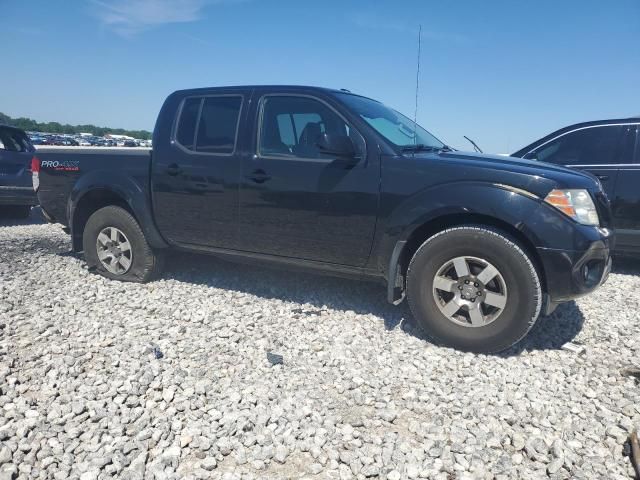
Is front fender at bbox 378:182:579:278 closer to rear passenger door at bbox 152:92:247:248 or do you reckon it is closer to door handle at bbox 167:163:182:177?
rear passenger door at bbox 152:92:247:248

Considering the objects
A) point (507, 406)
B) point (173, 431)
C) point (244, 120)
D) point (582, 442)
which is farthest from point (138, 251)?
point (582, 442)

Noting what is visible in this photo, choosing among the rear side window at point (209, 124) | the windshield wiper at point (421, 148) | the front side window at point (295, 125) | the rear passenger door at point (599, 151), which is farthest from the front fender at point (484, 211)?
the rear passenger door at point (599, 151)

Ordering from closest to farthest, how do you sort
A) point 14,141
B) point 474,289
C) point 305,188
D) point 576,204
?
1. point 576,204
2. point 474,289
3. point 305,188
4. point 14,141

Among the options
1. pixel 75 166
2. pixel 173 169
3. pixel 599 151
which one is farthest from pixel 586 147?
pixel 75 166

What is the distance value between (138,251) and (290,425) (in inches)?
118

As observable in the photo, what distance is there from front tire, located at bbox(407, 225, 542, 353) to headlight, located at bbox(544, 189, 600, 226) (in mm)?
385

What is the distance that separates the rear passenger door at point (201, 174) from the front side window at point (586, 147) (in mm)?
4045

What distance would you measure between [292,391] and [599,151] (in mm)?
4988

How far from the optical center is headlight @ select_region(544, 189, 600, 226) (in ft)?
10.4

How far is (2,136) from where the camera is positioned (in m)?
8.12

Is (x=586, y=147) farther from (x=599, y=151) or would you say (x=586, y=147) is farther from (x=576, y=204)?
(x=576, y=204)

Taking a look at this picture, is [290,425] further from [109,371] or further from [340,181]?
[340,181]

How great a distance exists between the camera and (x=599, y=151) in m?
5.62

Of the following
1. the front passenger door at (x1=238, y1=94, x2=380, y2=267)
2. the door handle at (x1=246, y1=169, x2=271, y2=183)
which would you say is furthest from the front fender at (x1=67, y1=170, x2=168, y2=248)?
the door handle at (x1=246, y1=169, x2=271, y2=183)
